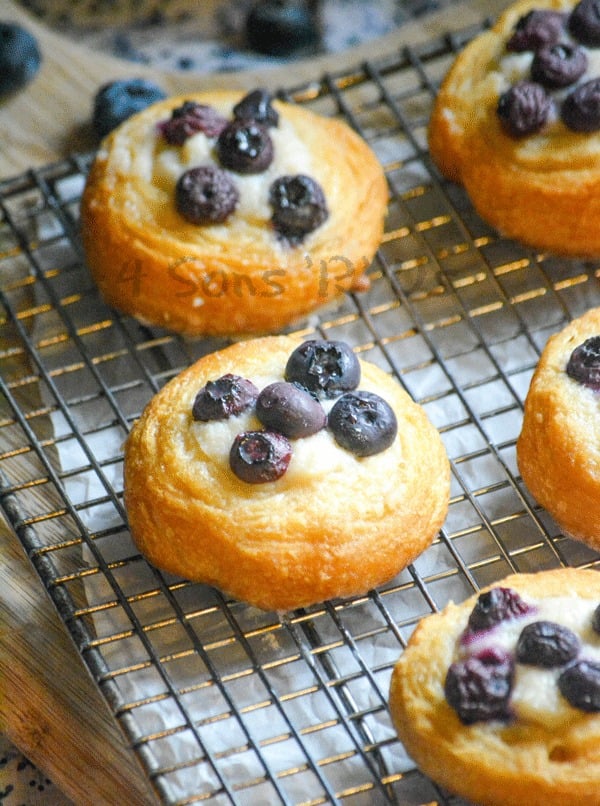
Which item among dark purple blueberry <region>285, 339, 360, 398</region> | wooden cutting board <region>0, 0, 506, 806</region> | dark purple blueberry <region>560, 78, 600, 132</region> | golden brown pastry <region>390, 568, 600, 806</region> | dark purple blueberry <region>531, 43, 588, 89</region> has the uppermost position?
dark purple blueberry <region>531, 43, 588, 89</region>

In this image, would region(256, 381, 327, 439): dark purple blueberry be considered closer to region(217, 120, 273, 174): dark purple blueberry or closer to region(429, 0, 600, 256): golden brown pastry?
region(217, 120, 273, 174): dark purple blueberry

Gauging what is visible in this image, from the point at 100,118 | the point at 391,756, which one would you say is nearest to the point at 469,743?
the point at 391,756

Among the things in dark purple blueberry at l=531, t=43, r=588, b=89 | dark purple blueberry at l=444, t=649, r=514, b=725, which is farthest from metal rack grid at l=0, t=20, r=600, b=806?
dark purple blueberry at l=531, t=43, r=588, b=89

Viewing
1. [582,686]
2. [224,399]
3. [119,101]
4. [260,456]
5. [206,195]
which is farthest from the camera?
[119,101]

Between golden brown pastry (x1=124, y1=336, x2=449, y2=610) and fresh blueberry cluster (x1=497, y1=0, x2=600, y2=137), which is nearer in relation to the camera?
golden brown pastry (x1=124, y1=336, x2=449, y2=610)

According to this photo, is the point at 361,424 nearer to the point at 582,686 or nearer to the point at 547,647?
the point at 547,647

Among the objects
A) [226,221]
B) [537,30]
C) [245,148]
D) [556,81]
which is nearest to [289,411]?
[226,221]

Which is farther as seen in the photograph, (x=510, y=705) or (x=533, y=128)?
(x=533, y=128)

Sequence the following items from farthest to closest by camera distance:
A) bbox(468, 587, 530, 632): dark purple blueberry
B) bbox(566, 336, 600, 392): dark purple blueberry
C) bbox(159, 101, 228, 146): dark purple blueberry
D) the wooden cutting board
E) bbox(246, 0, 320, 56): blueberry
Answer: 1. bbox(246, 0, 320, 56): blueberry
2. bbox(159, 101, 228, 146): dark purple blueberry
3. bbox(566, 336, 600, 392): dark purple blueberry
4. the wooden cutting board
5. bbox(468, 587, 530, 632): dark purple blueberry
